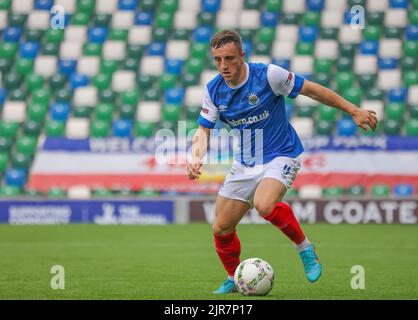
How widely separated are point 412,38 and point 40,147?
770 cm

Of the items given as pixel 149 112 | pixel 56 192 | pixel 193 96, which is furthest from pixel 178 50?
pixel 56 192

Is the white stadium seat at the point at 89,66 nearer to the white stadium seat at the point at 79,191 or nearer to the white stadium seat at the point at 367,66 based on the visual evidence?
the white stadium seat at the point at 79,191

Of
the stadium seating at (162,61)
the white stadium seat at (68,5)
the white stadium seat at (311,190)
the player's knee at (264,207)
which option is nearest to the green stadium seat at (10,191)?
the stadium seating at (162,61)

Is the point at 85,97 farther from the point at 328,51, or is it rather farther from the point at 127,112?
the point at 328,51

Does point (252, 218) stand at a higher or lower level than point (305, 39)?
lower

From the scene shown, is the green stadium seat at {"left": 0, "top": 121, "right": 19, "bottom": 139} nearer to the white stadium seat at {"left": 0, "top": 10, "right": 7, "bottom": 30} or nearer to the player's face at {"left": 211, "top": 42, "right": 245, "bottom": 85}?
the white stadium seat at {"left": 0, "top": 10, "right": 7, "bottom": 30}

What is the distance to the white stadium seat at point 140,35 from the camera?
20.3 m

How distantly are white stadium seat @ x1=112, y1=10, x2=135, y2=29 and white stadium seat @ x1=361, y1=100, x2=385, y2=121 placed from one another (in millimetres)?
5603

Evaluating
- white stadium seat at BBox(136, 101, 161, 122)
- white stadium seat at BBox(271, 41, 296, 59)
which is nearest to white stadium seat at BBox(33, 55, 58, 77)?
white stadium seat at BBox(136, 101, 161, 122)

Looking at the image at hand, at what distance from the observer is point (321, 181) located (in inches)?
672

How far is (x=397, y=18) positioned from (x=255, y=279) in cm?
1339

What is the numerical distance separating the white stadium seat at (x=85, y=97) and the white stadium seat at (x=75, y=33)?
1.66m

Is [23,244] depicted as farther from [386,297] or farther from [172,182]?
[386,297]
